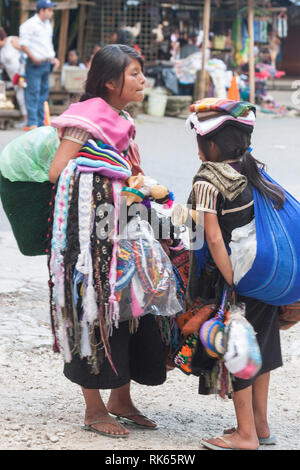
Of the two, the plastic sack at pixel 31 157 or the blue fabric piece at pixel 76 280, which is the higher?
the plastic sack at pixel 31 157

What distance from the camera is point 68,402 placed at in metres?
3.54

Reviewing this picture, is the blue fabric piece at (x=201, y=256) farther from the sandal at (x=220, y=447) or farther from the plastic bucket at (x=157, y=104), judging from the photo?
the plastic bucket at (x=157, y=104)

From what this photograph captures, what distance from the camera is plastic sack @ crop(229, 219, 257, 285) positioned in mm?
2754

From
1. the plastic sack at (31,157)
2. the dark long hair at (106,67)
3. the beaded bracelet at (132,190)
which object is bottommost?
the beaded bracelet at (132,190)

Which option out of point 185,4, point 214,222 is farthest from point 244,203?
point 185,4

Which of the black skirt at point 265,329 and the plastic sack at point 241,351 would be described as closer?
the plastic sack at point 241,351

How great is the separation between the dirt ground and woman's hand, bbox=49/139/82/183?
42.3 inches

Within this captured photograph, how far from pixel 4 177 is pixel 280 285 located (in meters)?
1.18

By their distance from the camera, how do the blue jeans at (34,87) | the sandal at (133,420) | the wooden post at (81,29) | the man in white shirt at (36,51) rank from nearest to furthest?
the sandal at (133,420) < the man in white shirt at (36,51) < the blue jeans at (34,87) < the wooden post at (81,29)

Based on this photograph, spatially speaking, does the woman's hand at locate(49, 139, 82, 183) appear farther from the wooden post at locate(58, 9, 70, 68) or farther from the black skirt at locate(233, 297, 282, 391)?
the wooden post at locate(58, 9, 70, 68)

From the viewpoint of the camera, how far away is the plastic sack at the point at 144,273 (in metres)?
2.83

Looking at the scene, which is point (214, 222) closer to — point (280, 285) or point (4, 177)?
point (280, 285)

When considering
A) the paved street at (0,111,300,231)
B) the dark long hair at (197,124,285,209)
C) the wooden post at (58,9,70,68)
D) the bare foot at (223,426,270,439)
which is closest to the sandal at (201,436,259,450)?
the bare foot at (223,426,270,439)

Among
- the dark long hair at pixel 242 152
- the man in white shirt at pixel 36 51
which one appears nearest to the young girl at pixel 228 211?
the dark long hair at pixel 242 152
